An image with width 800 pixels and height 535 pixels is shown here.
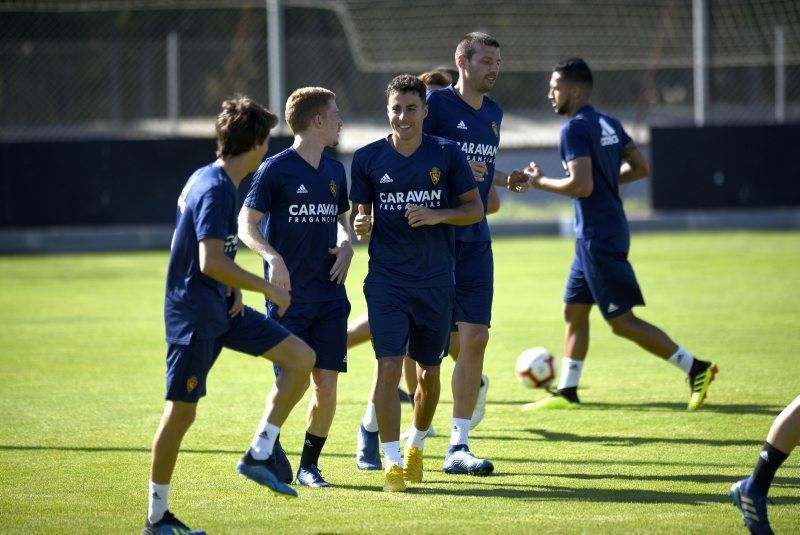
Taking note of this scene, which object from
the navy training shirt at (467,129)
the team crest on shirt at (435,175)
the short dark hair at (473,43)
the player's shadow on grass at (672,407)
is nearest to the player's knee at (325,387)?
the team crest on shirt at (435,175)

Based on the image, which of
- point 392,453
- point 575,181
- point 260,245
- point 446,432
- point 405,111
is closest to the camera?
point 260,245

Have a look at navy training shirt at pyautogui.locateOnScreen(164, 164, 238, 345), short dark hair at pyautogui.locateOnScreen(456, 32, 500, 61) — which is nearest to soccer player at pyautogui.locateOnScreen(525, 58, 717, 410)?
short dark hair at pyautogui.locateOnScreen(456, 32, 500, 61)

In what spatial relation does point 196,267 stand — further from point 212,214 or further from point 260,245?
point 260,245

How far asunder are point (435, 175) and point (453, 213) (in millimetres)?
255

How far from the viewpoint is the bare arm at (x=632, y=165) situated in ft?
29.1

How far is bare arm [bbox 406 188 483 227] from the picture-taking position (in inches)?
247

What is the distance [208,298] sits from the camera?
5375 millimetres

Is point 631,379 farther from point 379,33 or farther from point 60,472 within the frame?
point 379,33

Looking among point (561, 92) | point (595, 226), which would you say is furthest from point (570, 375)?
point (561, 92)

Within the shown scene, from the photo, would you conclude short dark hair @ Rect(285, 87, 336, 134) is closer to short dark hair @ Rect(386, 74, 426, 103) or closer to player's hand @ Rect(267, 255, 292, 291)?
short dark hair @ Rect(386, 74, 426, 103)

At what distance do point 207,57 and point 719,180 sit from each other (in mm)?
10167

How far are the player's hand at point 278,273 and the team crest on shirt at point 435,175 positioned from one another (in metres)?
1.04

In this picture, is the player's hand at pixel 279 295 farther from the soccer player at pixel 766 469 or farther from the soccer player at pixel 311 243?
the soccer player at pixel 766 469

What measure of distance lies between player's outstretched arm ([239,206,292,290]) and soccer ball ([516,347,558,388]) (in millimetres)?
3281
